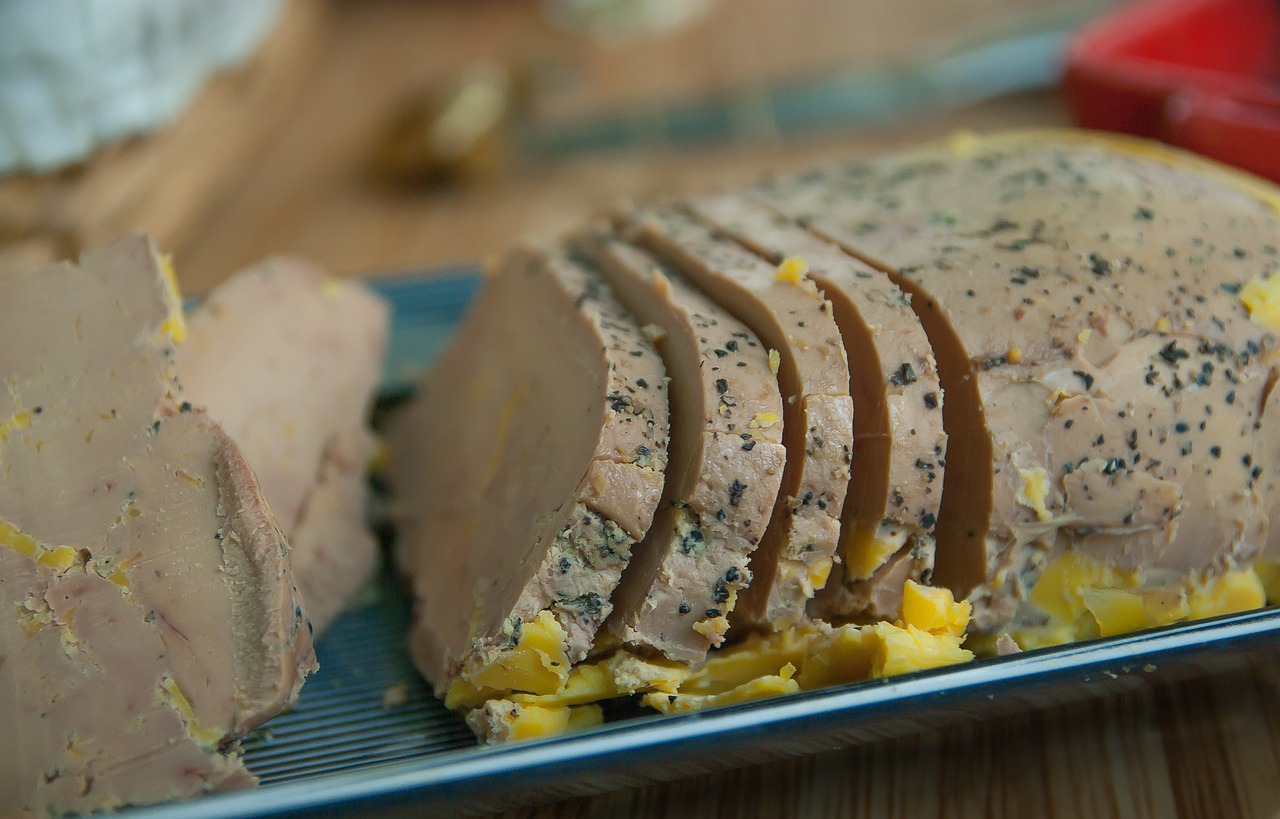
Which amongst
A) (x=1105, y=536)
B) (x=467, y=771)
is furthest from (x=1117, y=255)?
(x=467, y=771)

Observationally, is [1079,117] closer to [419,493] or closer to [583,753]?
[419,493]

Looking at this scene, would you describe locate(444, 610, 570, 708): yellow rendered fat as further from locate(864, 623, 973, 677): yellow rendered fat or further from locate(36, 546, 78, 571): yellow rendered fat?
locate(36, 546, 78, 571): yellow rendered fat

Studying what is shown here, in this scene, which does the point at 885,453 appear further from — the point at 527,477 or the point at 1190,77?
the point at 1190,77

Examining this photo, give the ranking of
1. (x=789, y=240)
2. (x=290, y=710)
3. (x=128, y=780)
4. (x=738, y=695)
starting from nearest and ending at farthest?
(x=128, y=780) → (x=738, y=695) → (x=290, y=710) → (x=789, y=240)

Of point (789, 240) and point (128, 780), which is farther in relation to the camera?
point (789, 240)

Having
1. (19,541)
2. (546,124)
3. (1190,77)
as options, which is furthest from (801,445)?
(546,124)
